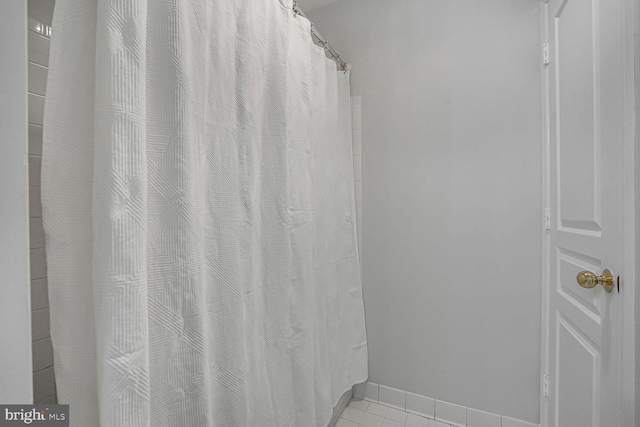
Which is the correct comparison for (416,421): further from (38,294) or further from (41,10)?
(41,10)

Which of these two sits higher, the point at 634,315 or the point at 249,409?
the point at 634,315

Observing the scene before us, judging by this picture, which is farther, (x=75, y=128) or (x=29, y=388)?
(x=75, y=128)

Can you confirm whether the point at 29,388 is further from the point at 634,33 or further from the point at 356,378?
the point at 356,378

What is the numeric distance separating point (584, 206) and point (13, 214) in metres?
1.43

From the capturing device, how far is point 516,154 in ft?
4.98

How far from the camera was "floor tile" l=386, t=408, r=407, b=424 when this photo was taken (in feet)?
5.52

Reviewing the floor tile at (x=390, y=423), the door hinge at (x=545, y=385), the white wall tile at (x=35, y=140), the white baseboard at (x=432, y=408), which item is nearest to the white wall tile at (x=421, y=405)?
the white baseboard at (x=432, y=408)

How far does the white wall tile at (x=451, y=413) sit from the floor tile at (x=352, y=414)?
1.40 feet

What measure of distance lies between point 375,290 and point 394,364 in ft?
1.43

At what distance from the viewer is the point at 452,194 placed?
1.65 meters

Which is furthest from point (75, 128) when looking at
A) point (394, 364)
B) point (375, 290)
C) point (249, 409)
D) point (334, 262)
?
point (394, 364)

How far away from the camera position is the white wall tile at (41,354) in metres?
0.82

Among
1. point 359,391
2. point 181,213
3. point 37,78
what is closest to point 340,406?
point 359,391
